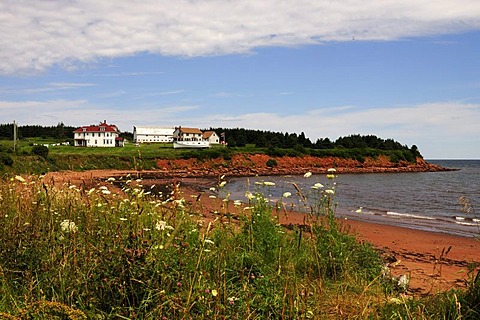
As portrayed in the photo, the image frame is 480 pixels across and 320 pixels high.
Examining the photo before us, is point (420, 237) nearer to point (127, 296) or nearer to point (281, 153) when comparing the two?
point (127, 296)

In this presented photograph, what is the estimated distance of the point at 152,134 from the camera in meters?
118

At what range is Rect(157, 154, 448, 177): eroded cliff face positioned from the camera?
62775 mm

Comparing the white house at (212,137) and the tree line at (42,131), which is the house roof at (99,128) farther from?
the white house at (212,137)

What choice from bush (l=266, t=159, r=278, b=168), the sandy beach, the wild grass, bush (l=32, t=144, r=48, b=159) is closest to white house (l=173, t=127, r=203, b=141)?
bush (l=266, t=159, r=278, b=168)

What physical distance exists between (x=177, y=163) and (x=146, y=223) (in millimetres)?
58260

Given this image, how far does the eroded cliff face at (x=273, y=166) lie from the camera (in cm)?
6278

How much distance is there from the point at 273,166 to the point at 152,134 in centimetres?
5317

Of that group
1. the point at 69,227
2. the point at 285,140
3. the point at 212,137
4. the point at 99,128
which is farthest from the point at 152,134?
the point at 69,227

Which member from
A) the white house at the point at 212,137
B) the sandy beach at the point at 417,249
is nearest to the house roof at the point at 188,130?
the white house at the point at 212,137

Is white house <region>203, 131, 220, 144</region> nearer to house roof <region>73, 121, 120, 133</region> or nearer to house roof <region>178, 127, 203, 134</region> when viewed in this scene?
house roof <region>178, 127, 203, 134</region>

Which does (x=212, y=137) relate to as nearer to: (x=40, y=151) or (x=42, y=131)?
(x=42, y=131)

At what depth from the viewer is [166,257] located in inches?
173

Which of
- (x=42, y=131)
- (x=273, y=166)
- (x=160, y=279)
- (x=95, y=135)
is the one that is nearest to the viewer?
(x=160, y=279)

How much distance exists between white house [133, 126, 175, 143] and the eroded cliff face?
158ft
